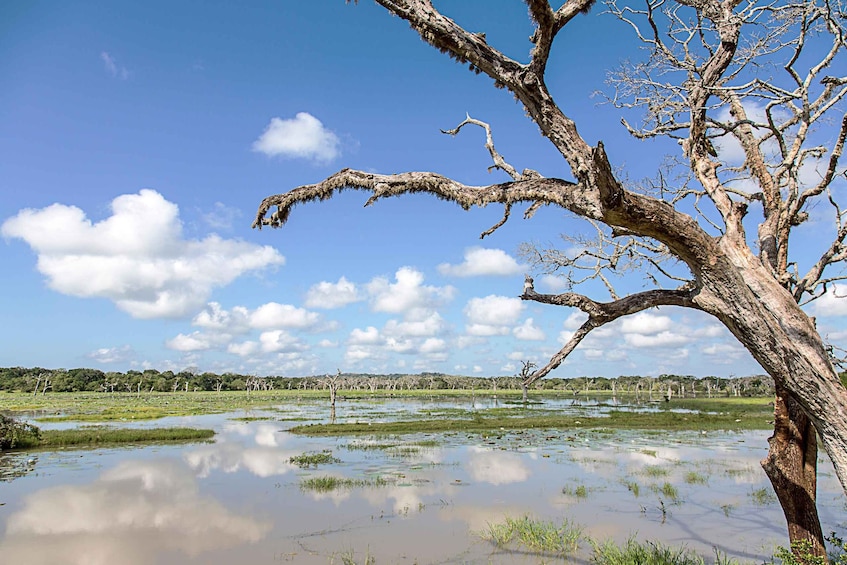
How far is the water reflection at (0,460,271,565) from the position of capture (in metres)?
11.8

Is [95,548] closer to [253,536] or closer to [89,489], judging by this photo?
[253,536]

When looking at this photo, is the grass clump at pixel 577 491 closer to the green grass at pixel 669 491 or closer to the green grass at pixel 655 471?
the green grass at pixel 669 491

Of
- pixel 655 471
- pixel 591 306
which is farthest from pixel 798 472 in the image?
pixel 655 471

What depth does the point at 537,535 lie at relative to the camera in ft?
37.5

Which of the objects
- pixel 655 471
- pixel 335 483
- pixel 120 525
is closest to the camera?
pixel 120 525

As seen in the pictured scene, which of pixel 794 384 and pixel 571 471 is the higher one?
pixel 794 384

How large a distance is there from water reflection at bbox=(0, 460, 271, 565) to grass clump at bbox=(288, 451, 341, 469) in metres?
4.22

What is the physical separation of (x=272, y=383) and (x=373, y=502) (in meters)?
129

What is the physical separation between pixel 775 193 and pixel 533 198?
3.82 metres

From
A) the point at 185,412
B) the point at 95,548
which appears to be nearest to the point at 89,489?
the point at 95,548

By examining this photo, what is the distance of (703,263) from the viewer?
451 cm

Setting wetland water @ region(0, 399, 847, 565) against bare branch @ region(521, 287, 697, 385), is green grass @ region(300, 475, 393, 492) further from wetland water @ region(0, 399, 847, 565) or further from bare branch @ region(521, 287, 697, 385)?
bare branch @ region(521, 287, 697, 385)

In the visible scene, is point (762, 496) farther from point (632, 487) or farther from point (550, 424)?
point (550, 424)

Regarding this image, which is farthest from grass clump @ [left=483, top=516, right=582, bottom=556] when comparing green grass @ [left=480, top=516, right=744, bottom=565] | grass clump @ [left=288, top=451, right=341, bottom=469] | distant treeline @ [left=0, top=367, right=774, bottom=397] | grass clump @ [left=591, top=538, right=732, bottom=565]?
distant treeline @ [left=0, top=367, right=774, bottom=397]
